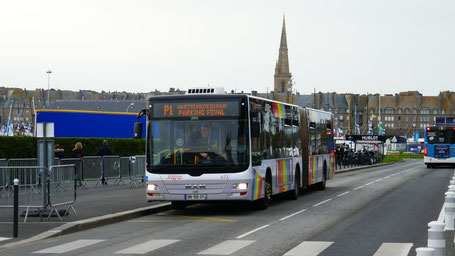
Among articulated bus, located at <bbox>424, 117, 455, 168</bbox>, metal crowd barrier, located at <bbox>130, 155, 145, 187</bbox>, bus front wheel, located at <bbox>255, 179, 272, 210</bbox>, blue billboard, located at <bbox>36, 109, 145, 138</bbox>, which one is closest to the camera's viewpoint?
bus front wheel, located at <bbox>255, 179, 272, 210</bbox>

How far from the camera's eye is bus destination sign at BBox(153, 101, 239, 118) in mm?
18109

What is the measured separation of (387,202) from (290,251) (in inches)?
424

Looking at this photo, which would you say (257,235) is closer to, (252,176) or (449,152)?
(252,176)

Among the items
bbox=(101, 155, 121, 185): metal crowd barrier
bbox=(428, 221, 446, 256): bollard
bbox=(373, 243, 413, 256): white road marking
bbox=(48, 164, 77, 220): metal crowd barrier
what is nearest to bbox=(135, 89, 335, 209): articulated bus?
bbox=(48, 164, 77, 220): metal crowd barrier

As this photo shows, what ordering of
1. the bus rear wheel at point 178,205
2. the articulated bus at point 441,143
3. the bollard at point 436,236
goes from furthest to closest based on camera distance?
1. the articulated bus at point 441,143
2. the bus rear wheel at point 178,205
3. the bollard at point 436,236

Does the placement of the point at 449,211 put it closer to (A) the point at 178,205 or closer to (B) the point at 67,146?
(A) the point at 178,205

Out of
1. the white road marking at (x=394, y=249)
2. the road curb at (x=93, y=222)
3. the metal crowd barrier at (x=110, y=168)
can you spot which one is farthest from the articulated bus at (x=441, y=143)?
the white road marking at (x=394, y=249)

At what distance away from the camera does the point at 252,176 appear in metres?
18.0

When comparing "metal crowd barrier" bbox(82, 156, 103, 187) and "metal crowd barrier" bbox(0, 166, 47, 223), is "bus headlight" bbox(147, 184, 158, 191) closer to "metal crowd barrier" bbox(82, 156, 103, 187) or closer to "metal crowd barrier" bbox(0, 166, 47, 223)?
"metal crowd barrier" bbox(0, 166, 47, 223)

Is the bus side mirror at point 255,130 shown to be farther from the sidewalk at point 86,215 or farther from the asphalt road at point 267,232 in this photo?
the sidewalk at point 86,215

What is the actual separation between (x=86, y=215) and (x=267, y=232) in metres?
4.77

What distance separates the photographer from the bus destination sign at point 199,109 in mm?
18109

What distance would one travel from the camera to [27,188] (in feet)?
52.5

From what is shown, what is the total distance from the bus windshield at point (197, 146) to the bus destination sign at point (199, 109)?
0.17 m
